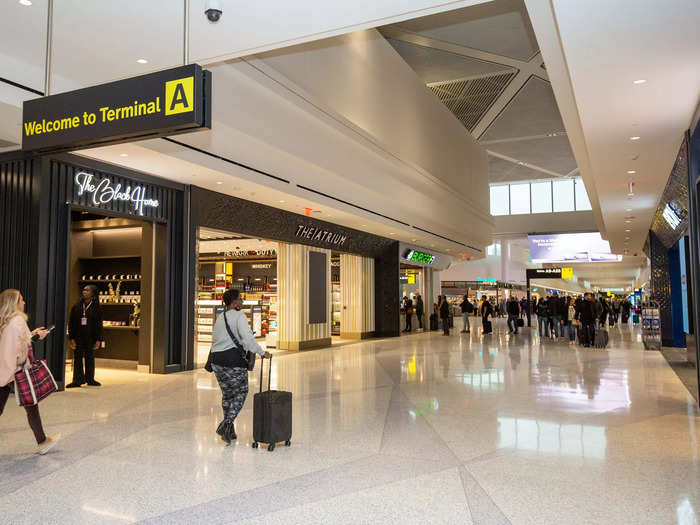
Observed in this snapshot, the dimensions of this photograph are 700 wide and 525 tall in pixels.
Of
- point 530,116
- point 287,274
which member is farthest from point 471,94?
point 287,274

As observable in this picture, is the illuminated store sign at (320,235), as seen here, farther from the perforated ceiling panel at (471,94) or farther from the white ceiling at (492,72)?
the perforated ceiling panel at (471,94)

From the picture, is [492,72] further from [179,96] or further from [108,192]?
[179,96]

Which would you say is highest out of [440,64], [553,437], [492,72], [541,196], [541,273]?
[440,64]

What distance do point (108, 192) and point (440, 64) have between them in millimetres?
9820

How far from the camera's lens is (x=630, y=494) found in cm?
374

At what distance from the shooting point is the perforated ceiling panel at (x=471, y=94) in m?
15.1

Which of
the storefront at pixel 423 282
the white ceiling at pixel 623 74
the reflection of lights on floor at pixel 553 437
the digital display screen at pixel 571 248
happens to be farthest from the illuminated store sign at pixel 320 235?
the digital display screen at pixel 571 248

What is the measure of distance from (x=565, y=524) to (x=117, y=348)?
9707 millimetres

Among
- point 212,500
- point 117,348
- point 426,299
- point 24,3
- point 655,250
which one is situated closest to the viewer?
point 212,500

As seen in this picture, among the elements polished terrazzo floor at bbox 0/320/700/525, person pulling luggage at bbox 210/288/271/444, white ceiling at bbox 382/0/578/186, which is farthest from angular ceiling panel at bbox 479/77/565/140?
person pulling luggage at bbox 210/288/271/444

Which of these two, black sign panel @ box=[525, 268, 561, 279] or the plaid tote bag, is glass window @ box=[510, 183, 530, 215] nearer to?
black sign panel @ box=[525, 268, 561, 279]

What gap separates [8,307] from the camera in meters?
4.72

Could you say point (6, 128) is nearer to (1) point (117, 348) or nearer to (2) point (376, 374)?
(1) point (117, 348)

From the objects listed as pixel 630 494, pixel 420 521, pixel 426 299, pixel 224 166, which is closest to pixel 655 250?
pixel 426 299
